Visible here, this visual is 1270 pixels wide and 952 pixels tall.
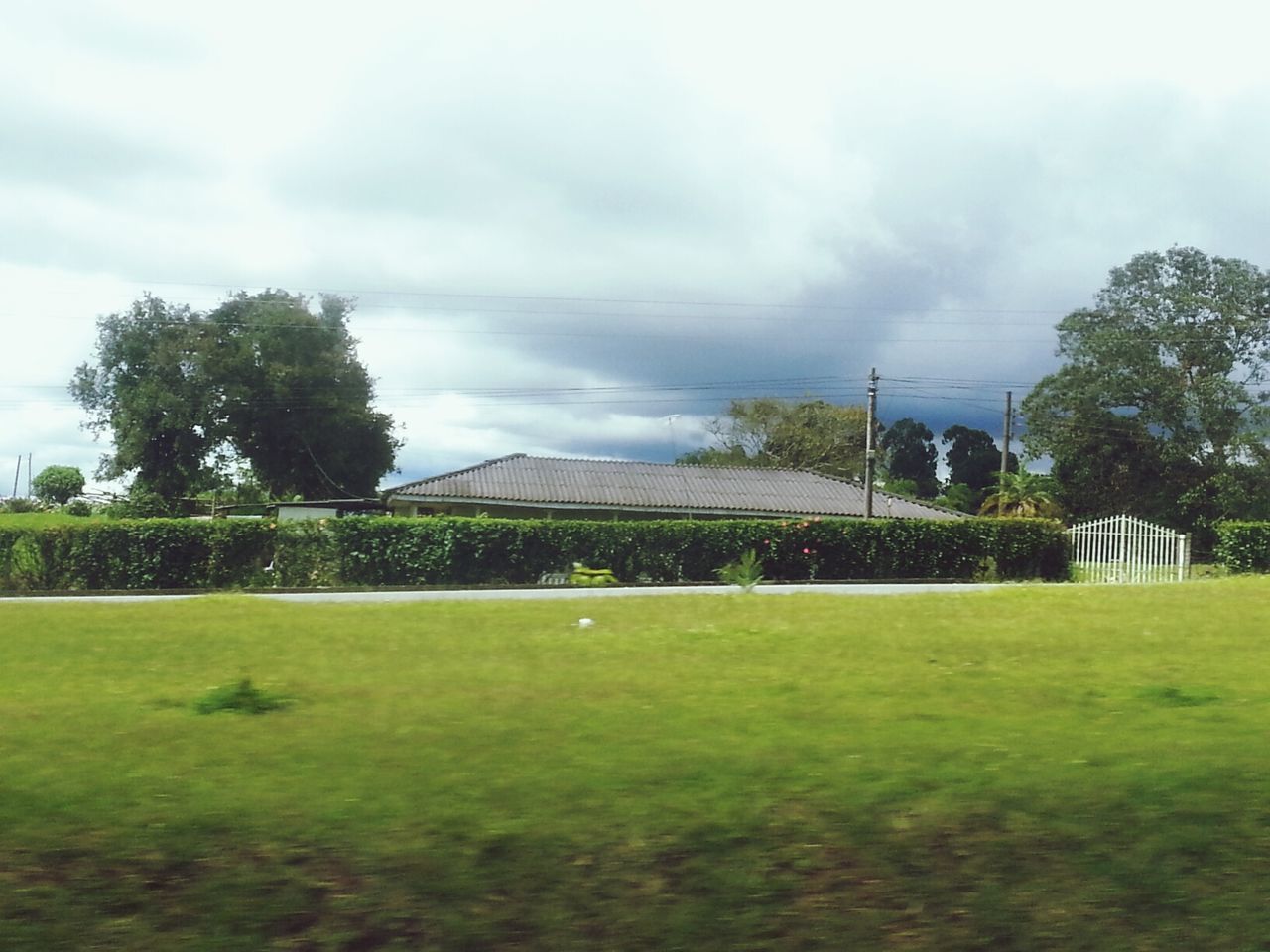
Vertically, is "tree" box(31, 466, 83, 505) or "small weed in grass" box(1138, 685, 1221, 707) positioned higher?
"tree" box(31, 466, 83, 505)

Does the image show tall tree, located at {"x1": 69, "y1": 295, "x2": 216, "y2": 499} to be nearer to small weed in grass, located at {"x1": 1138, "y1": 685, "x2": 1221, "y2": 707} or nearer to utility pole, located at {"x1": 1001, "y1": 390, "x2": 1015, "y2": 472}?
utility pole, located at {"x1": 1001, "y1": 390, "x2": 1015, "y2": 472}

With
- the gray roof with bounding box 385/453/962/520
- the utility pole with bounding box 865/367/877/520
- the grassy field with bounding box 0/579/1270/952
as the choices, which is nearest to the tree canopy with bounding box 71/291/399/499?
the gray roof with bounding box 385/453/962/520

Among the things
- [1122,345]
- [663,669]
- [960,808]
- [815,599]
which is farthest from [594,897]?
[1122,345]

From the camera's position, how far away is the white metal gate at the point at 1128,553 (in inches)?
1312

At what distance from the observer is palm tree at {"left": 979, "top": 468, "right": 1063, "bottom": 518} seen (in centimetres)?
4478

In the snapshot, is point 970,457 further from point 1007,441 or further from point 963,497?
point 1007,441

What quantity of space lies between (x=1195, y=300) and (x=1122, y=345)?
3.48 m

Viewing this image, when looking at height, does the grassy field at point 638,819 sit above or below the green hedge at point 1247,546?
below

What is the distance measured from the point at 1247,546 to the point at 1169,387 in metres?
20.4

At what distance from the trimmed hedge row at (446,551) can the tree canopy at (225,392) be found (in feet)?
93.3

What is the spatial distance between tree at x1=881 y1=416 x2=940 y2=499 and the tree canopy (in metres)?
35.5

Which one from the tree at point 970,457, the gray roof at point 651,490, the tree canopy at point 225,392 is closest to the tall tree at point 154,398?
the tree canopy at point 225,392

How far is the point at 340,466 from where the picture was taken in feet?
198

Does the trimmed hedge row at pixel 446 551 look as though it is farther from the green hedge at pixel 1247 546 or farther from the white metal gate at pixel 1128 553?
the green hedge at pixel 1247 546
